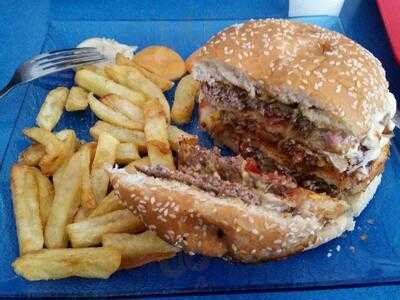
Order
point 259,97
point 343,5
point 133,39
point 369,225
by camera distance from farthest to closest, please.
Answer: point 343,5 < point 133,39 < point 259,97 < point 369,225

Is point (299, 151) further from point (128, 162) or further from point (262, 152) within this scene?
point (128, 162)

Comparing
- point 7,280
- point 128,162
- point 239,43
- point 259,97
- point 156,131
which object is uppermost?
point 239,43

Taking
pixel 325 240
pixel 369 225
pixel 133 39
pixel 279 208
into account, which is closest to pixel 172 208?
pixel 279 208

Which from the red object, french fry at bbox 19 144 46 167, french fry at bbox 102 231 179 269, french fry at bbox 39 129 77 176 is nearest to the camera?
french fry at bbox 102 231 179 269

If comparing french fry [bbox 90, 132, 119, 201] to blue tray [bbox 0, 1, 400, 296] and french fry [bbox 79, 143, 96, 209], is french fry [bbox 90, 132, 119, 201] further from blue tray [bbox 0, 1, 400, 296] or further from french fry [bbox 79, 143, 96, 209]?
blue tray [bbox 0, 1, 400, 296]

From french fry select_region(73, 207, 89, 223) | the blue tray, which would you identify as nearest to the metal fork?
the blue tray

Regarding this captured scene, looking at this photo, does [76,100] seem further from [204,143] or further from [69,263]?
[69,263]
